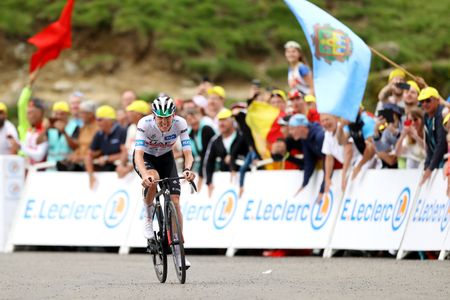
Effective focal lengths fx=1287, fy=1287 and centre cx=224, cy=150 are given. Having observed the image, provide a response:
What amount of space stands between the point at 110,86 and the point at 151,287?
2427 cm

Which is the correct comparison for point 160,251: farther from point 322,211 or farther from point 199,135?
point 199,135

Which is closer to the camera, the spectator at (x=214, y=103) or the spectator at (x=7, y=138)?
the spectator at (x=214, y=103)

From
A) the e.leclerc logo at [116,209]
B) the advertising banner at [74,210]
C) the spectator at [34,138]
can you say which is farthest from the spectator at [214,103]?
the spectator at [34,138]

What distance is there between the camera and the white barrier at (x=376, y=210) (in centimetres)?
1734

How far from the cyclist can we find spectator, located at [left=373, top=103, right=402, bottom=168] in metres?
3.95

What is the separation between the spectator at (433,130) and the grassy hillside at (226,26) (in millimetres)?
19694

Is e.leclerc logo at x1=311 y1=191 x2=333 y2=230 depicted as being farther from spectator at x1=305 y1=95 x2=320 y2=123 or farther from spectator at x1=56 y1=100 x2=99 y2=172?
spectator at x1=56 y1=100 x2=99 y2=172

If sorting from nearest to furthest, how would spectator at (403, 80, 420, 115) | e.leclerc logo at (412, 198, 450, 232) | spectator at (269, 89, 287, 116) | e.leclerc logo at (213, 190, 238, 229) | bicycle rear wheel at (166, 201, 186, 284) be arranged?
bicycle rear wheel at (166, 201, 186, 284) → e.leclerc logo at (412, 198, 450, 232) → spectator at (403, 80, 420, 115) → e.leclerc logo at (213, 190, 238, 229) → spectator at (269, 89, 287, 116)

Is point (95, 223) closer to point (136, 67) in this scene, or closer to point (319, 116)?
point (319, 116)

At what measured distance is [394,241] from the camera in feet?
56.7

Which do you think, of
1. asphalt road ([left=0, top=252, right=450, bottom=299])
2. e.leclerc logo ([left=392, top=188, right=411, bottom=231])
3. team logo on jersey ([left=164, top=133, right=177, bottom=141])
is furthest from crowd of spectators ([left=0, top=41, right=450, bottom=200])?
team logo on jersey ([left=164, top=133, right=177, bottom=141])

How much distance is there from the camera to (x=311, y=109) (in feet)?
63.8

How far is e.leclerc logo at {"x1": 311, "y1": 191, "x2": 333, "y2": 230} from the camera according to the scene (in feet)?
60.1

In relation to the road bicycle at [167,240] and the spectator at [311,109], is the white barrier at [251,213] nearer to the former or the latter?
the spectator at [311,109]
